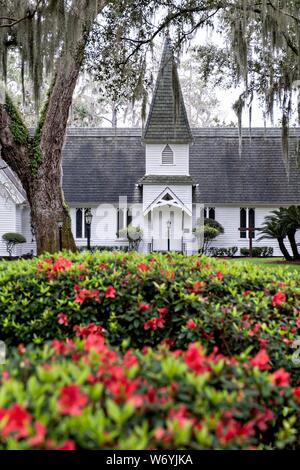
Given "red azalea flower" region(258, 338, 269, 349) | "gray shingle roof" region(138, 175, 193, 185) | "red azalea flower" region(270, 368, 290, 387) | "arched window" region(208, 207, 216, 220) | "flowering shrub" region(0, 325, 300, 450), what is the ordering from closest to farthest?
"flowering shrub" region(0, 325, 300, 450) < "red azalea flower" region(270, 368, 290, 387) < "red azalea flower" region(258, 338, 269, 349) < "gray shingle roof" region(138, 175, 193, 185) < "arched window" region(208, 207, 216, 220)

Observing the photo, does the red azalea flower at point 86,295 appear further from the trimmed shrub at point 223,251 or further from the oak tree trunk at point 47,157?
the trimmed shrub at point 223,251

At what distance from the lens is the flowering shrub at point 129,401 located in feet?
6.59

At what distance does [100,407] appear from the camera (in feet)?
7.20

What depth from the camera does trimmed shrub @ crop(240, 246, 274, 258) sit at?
27.7 metres

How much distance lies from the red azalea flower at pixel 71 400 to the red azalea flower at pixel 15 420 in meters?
0.13

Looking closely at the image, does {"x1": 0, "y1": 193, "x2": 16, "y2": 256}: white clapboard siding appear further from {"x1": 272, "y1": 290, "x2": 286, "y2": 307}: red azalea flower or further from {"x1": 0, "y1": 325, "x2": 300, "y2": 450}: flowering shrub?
{"x1": 0, "y1": 325, "x2": 300, "y2": 450}: flowering shrub

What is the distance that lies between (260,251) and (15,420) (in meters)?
26.4

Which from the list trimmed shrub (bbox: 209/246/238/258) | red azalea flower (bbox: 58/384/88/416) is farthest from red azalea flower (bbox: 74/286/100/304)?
trimmed shrub (bbox: 209/246/238/258)

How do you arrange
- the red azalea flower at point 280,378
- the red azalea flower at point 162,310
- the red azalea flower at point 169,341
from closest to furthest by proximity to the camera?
the red azalea flower at point 280,378, the red azalea flower at point 169,341, the red azalea flower at point 162,310

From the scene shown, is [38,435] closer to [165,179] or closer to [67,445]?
[67,445]

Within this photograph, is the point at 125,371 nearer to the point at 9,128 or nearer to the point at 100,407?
the point at 100,407

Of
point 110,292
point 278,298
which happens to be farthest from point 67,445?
point 278,298

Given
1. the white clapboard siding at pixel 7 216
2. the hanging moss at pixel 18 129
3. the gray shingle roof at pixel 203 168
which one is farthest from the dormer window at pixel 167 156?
the hanging moss at pixel 18 129
